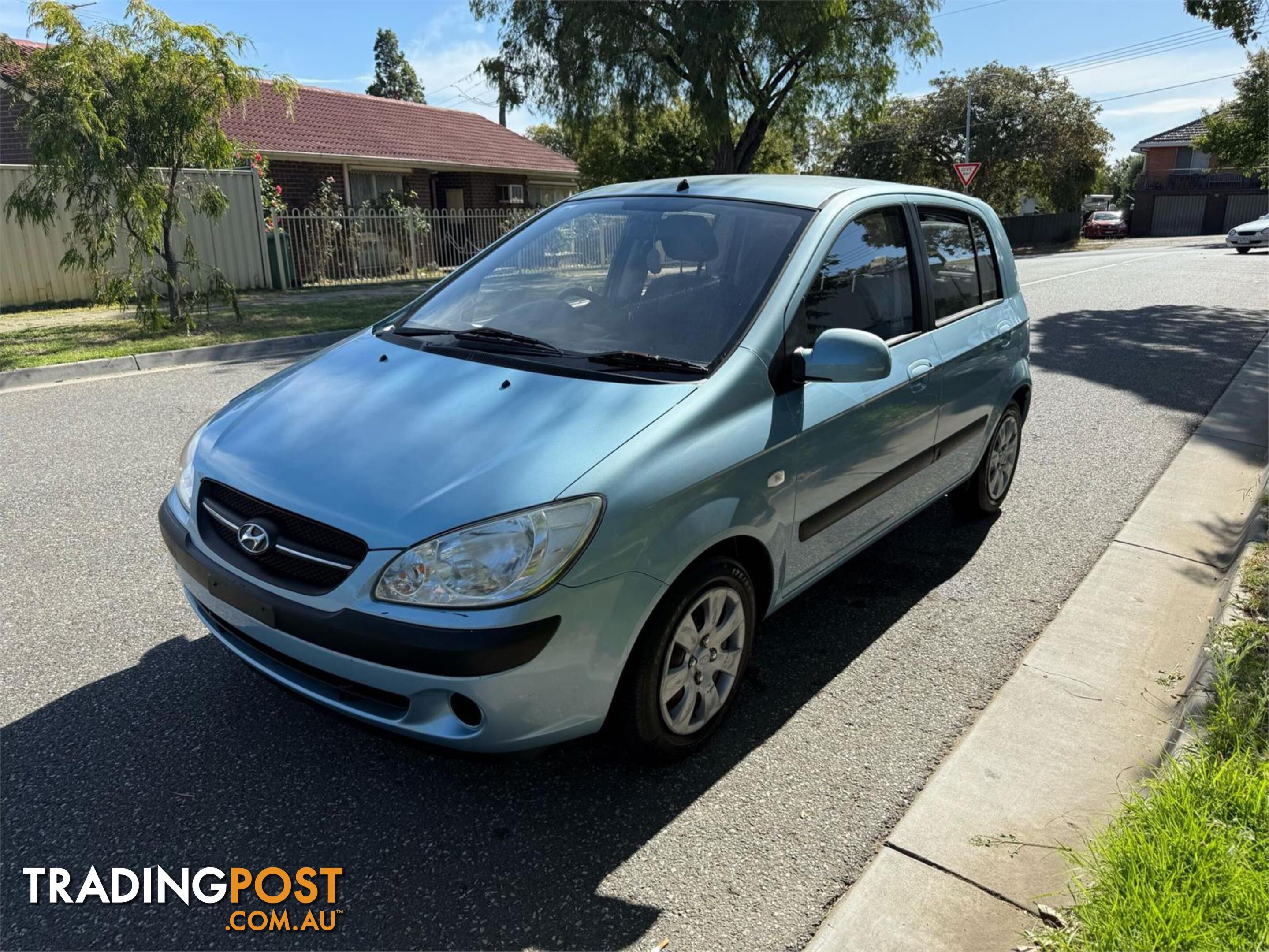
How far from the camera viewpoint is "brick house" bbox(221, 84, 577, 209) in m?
22.0

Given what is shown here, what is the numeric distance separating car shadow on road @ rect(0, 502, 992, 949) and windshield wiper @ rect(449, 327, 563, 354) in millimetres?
1326

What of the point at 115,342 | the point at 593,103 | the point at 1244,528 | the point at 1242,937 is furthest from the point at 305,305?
the point at 1242,937

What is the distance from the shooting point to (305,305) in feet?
47.2

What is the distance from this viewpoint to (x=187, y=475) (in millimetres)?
2992

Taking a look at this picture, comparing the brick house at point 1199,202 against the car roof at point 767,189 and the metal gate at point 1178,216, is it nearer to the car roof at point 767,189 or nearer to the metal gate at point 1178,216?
the metal gate at point 1178,216

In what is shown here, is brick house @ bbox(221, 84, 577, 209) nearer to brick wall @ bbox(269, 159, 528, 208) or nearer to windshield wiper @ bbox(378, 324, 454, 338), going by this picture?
brick wall @ bbox(269, 159, 528, 208)

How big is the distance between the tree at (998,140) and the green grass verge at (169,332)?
3195 cm

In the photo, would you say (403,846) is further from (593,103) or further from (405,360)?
(593,103)

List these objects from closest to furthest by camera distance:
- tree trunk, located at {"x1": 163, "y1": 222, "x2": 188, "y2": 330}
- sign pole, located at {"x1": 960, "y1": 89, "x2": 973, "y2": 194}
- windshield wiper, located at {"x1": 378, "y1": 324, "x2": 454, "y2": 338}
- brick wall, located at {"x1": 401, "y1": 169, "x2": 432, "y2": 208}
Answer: windshield wiper, located at {"x1": 378, "y1": 324, "x2": 454, "y2": 338} → tree trunk, located at {"x1": 163, "y1": 222, "x2": 188, "y2": 330} → brick wall, located at {"x1": 401, "y1": 169, "x2": 432, "y2": 208} → sign pole, located at {"x1": 960, "y1": 89, "x2": 973, "y2": 194}

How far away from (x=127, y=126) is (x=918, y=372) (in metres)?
10.3

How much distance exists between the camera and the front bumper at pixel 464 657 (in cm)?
227

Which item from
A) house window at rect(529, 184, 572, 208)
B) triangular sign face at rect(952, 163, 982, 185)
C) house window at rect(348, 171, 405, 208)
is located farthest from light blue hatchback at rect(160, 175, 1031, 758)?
house window at rect(529, 184, 572, 208)

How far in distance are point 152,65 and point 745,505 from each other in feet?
35.0

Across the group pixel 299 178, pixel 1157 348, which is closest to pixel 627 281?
pixel 1157 348
